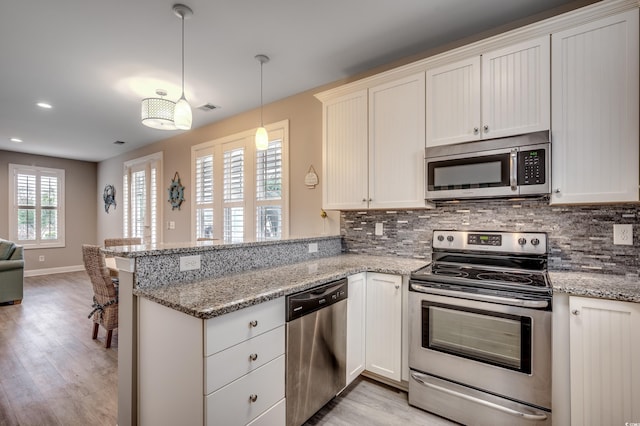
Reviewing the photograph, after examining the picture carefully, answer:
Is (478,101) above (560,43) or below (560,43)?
below

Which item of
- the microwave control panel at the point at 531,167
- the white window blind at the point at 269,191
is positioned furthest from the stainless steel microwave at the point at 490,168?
the white window blind at the point at 269,191

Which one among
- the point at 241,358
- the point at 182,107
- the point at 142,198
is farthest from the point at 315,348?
the point at 142,198

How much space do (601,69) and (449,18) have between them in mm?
1029

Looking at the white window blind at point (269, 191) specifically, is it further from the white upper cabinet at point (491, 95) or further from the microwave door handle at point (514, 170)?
the microwave door handle at point (514, 170)

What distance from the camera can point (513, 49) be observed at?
2041mm

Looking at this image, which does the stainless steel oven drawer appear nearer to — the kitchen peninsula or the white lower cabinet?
the kitchen peninsula

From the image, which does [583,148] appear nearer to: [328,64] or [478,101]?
[478,101]

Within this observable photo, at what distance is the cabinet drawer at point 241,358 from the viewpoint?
1306mm

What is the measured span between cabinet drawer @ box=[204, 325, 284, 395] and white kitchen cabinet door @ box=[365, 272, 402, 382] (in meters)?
0.91

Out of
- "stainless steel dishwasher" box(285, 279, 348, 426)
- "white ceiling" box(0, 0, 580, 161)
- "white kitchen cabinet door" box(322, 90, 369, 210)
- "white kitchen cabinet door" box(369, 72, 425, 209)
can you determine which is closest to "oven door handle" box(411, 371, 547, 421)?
"stainless steel dishwasher" box(285, 279, 348, 426)

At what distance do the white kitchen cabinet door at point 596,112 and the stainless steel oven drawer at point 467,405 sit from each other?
1.23 meters

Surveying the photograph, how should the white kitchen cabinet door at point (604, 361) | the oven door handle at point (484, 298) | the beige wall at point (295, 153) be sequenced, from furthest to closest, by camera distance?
the beige wall at point (295, 153), the oven door handle at point (484, 298), the white kitchen cabinet door at point (604, 361)

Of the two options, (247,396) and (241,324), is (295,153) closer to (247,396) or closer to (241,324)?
(241,324)

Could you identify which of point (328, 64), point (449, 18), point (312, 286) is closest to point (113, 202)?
point (328, 64)
